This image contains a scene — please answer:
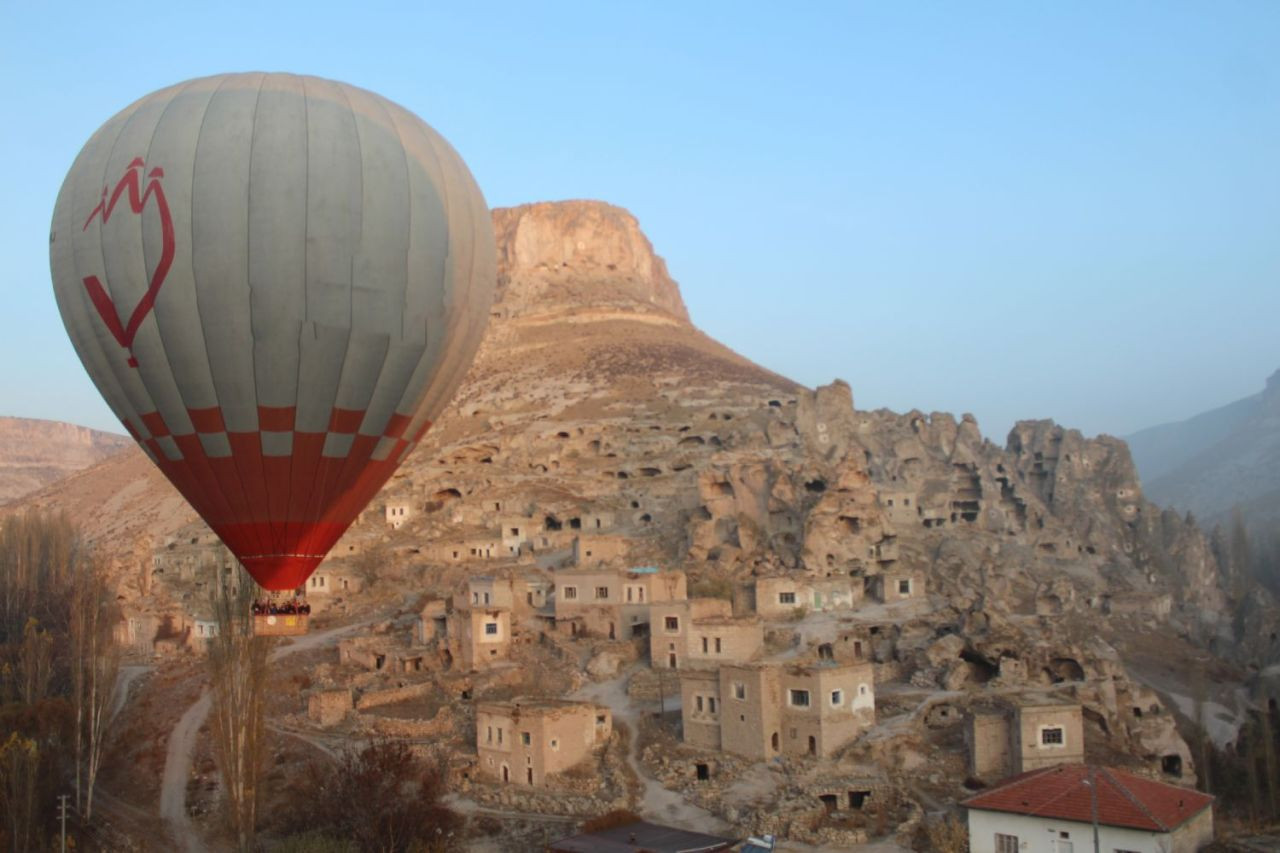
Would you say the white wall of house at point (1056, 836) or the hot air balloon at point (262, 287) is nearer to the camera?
the hot air balloon at point (262, 287)

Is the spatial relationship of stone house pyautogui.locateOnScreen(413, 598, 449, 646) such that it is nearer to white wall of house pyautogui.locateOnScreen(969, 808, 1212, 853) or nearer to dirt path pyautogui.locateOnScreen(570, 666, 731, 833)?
dirt path pyautogui.locateOnScreen(570, 666, 731, 833)

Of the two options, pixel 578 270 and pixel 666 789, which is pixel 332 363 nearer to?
pixel 666 789

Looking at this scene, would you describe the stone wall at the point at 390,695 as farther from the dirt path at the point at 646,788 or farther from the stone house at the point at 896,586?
the stone house at the point at 896,586

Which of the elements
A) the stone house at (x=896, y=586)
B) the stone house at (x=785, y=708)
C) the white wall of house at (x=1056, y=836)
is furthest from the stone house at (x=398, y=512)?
the white wall of house at (x=1056, y=836)

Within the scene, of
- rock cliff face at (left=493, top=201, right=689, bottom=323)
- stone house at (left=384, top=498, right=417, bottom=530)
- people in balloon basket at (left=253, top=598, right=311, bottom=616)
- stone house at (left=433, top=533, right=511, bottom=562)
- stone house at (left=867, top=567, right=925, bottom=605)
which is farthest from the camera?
rock cliff face at (left=493, top=201, right=689, bottom=323)

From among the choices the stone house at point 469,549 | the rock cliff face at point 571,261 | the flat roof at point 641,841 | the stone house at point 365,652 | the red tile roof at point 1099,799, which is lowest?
the flat roof at point 641,841

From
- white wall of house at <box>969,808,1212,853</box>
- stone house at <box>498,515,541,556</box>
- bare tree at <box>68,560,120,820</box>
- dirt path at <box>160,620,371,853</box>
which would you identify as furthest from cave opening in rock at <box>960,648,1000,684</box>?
bare tree at <box>68,560,120,820</box>

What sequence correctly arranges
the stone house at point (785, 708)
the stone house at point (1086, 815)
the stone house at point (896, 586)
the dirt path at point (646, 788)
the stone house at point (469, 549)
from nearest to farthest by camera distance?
the stone house at point (1086, 815)
the dirt path at point (646, 788)
the stone house at point (785, 708)
the stone house at point (896, 586)
the stone house at point (469, 549)
